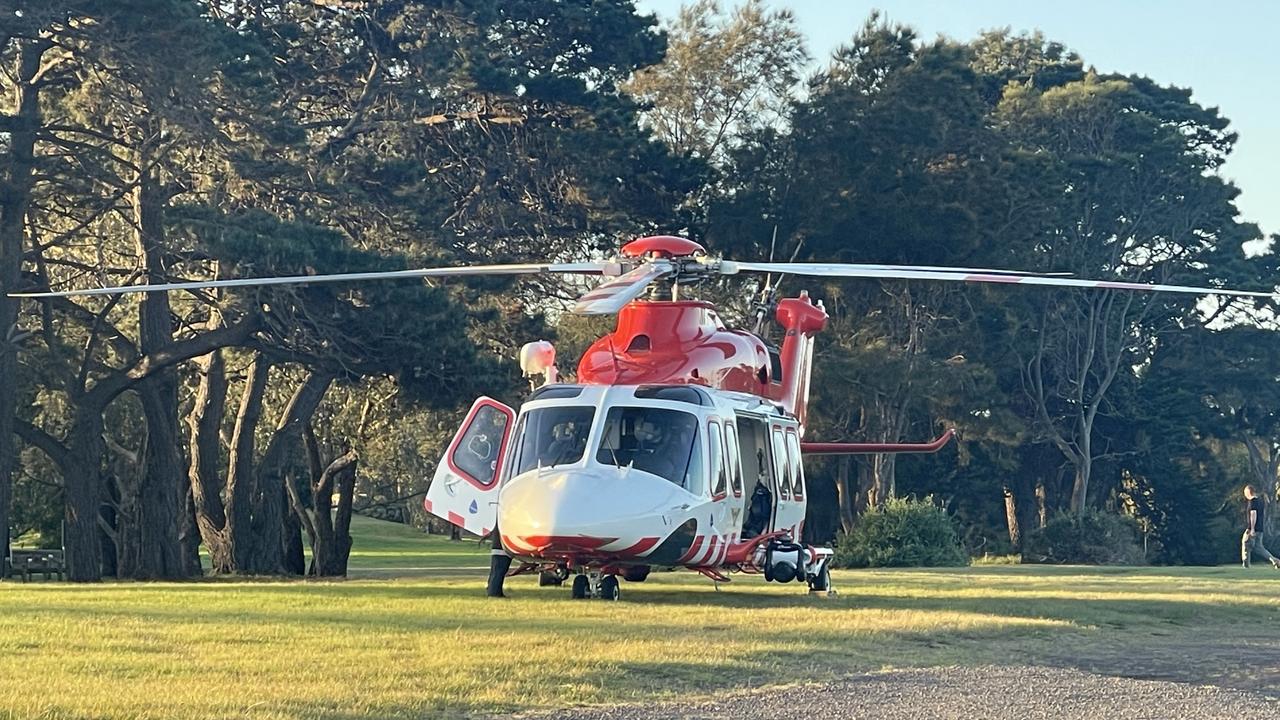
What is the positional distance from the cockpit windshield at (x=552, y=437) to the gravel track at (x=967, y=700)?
220 inches

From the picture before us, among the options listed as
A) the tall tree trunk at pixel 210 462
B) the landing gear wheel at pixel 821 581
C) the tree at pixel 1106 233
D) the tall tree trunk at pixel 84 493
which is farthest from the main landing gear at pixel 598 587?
the tree at pixel 1106 233

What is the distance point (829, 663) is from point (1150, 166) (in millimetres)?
40207

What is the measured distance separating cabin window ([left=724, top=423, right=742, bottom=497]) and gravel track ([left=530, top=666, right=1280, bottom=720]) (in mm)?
5921

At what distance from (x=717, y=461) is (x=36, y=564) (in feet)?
73.7

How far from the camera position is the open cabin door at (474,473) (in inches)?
715

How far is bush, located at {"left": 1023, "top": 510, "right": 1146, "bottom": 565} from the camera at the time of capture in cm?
4091

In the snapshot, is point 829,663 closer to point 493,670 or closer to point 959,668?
point 959,668

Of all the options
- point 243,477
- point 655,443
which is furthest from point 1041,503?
point 655,443

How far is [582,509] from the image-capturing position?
16016mm

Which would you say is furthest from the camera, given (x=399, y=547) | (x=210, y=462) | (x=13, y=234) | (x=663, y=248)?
(x=399, y=547)

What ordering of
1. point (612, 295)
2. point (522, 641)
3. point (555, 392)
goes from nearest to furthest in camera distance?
point (522, 641) < point (612, 295) < point (555, 392)

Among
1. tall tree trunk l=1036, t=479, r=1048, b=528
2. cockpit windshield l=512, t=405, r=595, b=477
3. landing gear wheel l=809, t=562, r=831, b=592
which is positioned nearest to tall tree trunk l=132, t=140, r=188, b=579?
cockpit windshield l=512, t=405, r=595, b=477

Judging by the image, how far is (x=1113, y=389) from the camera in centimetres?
5212

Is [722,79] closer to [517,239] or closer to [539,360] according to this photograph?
[517,239]
